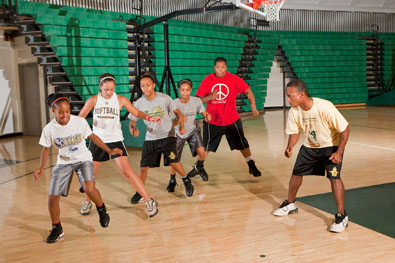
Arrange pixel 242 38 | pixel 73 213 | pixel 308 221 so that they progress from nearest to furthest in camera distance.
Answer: pixel 308 221, pixel 73 213, pixel 242 38

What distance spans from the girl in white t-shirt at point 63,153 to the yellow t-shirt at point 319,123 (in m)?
1.86

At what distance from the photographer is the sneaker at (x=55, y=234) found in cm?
364

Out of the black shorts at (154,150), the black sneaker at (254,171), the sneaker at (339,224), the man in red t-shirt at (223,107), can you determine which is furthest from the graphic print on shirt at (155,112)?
the sneaker at (339,224)

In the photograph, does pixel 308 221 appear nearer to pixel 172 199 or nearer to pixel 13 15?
pixel 172 199

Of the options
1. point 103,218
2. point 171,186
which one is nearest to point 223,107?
point 171,186

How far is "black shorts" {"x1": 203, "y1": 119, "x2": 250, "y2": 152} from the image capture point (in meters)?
5.62

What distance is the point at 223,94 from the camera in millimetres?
5527

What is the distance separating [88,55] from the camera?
10.9m

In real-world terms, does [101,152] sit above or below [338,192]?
above

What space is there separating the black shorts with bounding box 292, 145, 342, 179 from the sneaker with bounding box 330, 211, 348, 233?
351 millimetres

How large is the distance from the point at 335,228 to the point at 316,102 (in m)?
1.09

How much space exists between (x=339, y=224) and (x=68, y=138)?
2437mm

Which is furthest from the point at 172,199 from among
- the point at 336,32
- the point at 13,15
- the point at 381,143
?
the point at 336,32

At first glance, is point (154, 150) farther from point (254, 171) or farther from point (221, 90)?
point (254, 171)
